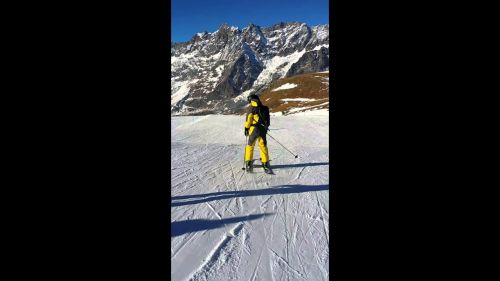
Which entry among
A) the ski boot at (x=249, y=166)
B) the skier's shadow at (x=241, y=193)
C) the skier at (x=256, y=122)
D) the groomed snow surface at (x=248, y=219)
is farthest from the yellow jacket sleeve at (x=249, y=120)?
the skier's shadow at (x=241, y=193)

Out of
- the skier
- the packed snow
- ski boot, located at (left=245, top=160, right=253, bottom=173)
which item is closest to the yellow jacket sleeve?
the skier

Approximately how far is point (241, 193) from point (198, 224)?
1.55 meters

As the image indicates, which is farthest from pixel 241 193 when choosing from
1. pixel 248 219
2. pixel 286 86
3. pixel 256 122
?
pixel 286 86

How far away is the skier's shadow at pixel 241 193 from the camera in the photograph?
5.30 metres

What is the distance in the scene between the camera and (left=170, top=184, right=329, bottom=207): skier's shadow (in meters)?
5.30

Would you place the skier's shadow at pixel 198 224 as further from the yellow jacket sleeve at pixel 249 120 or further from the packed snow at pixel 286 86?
the packed snow at pixel 286 86

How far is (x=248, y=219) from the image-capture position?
4500mm

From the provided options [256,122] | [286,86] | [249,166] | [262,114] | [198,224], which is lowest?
[198,224]

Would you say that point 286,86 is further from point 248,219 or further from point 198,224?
point 198,224

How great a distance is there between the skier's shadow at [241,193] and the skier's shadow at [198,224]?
800 millimetres

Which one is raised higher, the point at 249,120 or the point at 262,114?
the point at 262,114

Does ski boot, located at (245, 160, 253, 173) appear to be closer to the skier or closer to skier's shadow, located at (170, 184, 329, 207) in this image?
the skier
